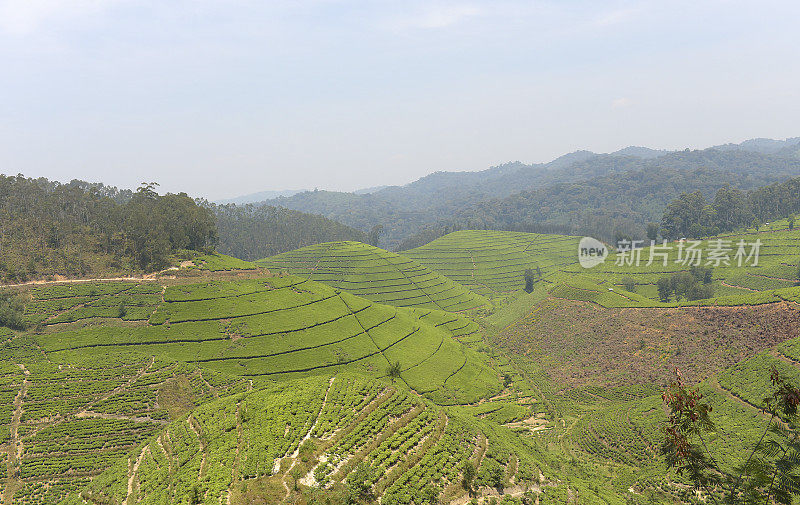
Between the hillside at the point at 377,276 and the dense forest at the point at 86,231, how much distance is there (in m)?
42.7

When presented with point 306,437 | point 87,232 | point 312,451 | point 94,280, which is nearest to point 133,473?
point 306,437

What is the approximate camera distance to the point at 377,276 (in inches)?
5748

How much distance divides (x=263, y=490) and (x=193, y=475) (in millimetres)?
7911

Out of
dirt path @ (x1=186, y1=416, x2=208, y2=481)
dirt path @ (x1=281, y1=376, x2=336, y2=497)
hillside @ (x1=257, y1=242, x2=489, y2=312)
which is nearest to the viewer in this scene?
dirt path @ (x1=281, y1=376, x2=336, y2=497)

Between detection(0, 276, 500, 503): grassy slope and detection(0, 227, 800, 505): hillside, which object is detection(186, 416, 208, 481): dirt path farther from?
detection(0, 276, 500, 503): grassy slope

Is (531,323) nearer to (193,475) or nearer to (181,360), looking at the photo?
(181,360)

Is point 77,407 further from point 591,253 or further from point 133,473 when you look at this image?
point 591,253

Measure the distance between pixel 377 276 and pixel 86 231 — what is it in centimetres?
8546

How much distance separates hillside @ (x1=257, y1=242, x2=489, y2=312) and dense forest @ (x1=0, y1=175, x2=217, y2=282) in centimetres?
4267

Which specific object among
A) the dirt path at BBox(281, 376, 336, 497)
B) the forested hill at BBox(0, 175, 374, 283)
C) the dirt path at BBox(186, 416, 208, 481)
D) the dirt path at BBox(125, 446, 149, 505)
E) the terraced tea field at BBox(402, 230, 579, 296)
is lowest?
the terraced tea field at BBox(402, 230, 579, 296)

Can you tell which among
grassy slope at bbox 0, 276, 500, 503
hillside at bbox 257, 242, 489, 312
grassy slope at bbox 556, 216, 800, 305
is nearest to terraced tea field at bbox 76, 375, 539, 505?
grassy slope at bbox 0, 276, 500, 503

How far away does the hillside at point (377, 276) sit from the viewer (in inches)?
5325

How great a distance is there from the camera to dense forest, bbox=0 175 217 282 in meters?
84.4

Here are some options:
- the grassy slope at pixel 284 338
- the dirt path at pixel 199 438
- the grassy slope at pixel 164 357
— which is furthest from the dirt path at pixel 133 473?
the grassy slope at pixel 284 338
